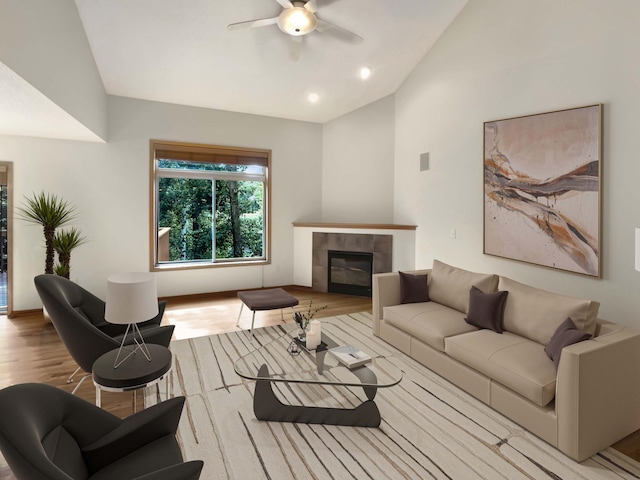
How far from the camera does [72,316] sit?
2525 millimetres

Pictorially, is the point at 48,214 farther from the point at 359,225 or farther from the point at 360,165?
the point at 360,165

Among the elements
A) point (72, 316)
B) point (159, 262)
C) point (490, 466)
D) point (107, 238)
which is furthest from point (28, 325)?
point (490, 466)

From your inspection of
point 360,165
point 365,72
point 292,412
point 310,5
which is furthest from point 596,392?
point 360,165

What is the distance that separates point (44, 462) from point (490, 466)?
84.8 inches

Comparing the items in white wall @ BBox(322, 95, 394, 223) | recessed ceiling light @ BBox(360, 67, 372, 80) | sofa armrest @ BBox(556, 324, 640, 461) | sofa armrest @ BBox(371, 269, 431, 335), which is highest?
recessed ceiling light @ BBox(360, 67, 372, 80)

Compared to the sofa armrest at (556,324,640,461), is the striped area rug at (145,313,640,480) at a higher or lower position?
lower

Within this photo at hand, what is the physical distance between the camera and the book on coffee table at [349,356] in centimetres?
256

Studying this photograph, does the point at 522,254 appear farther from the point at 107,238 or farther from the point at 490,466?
the point at 107,238

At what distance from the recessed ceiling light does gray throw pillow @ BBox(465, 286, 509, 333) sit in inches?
133

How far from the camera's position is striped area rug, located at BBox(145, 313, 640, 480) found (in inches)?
80.5

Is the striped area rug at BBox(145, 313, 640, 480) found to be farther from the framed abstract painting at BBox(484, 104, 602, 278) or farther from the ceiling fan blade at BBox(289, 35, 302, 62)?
the ceiling fan blade at BBox(289, 35, 302, 62)

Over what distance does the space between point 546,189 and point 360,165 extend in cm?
318

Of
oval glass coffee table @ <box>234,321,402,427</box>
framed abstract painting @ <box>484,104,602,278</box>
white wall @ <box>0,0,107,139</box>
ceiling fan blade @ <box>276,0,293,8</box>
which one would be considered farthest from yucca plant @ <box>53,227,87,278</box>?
framed abstract painting @ <box>484,104,602,278</box>

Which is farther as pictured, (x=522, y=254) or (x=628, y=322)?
(x=522, y=254)
